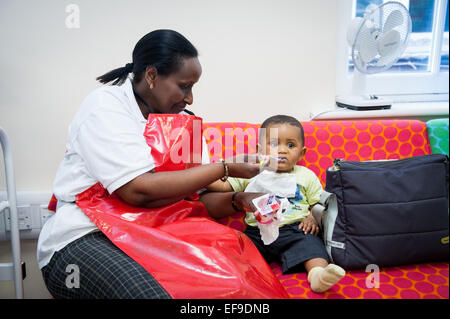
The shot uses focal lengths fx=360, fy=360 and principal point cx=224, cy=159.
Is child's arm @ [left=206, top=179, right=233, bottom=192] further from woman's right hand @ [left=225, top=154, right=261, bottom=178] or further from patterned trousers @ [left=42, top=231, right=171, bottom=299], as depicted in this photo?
patterned trousers @ [left=42, top=231, right=171, bottom=299]

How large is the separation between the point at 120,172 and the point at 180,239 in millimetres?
253

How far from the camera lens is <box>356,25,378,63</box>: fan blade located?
172 cm

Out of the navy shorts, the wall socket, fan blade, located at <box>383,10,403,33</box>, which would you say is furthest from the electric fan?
the wall socket

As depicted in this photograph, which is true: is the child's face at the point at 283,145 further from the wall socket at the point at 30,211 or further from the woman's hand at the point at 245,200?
the wall socket at the point at 30,211

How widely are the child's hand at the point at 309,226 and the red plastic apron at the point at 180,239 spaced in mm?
314

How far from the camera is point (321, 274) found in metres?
1.11

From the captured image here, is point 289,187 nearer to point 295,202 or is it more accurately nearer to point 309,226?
point 295,202

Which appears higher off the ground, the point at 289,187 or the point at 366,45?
the point at 366,45

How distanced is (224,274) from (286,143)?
0.72 m

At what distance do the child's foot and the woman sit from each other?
1.07 ft

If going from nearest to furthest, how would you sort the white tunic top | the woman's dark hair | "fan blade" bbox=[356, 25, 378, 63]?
the white tunic top → the woman's dark hair → "fan blade" bbox=[356, 25, 378, 63]

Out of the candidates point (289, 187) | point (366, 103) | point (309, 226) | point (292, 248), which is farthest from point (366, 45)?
point (292, 248)

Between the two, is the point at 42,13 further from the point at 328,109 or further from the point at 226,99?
the point at 328,109

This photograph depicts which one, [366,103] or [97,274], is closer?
[97,274]
